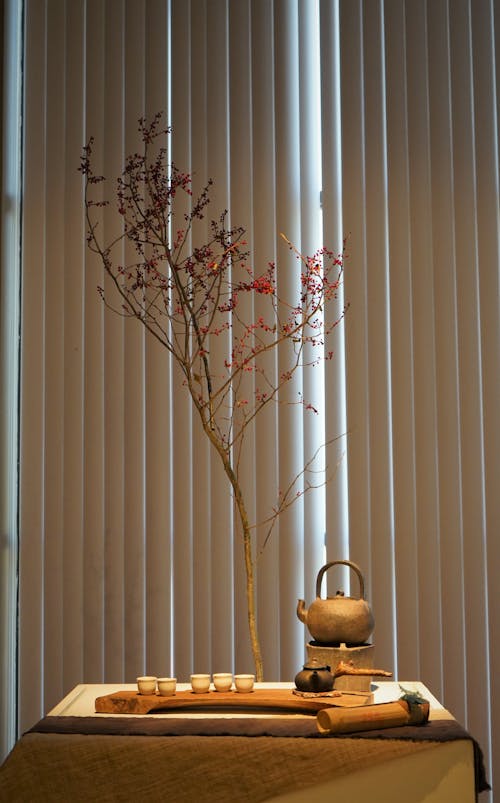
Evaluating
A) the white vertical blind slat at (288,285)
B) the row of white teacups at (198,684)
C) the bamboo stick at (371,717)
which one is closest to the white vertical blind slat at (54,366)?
the white vertical blind slat at (288,285)

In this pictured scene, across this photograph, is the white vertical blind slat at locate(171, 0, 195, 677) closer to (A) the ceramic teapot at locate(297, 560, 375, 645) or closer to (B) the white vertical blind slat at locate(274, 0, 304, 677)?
(B) the white vertical blind slat at locate(274, 0, 304, 677)

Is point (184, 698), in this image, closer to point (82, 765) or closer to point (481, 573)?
point (82, 765)

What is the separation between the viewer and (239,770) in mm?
1574

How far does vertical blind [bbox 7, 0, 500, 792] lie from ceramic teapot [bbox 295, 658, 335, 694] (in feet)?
4.04

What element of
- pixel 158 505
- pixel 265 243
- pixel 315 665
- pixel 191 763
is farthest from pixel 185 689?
pixel 265 243

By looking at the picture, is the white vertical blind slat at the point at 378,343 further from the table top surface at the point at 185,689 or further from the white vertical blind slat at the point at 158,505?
the table top surface at the point at 185,689

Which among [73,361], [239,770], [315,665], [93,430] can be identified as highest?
[73,361]

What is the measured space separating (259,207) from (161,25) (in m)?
0.65

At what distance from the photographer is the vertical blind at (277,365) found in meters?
3.07

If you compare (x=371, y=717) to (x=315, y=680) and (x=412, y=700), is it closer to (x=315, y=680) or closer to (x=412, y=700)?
(x=412, y=700)

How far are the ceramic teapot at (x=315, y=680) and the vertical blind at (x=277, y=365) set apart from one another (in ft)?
4.04

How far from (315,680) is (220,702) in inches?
6.8

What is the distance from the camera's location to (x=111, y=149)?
126 inches

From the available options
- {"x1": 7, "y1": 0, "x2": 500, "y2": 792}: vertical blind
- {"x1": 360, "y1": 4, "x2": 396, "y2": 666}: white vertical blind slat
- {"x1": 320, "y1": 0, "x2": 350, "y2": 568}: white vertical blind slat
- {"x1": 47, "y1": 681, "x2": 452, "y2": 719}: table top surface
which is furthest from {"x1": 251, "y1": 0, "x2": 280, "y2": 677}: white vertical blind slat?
{"x1": 47, "y1": 681, "x2": 452, "y2": 719}: table top surface
